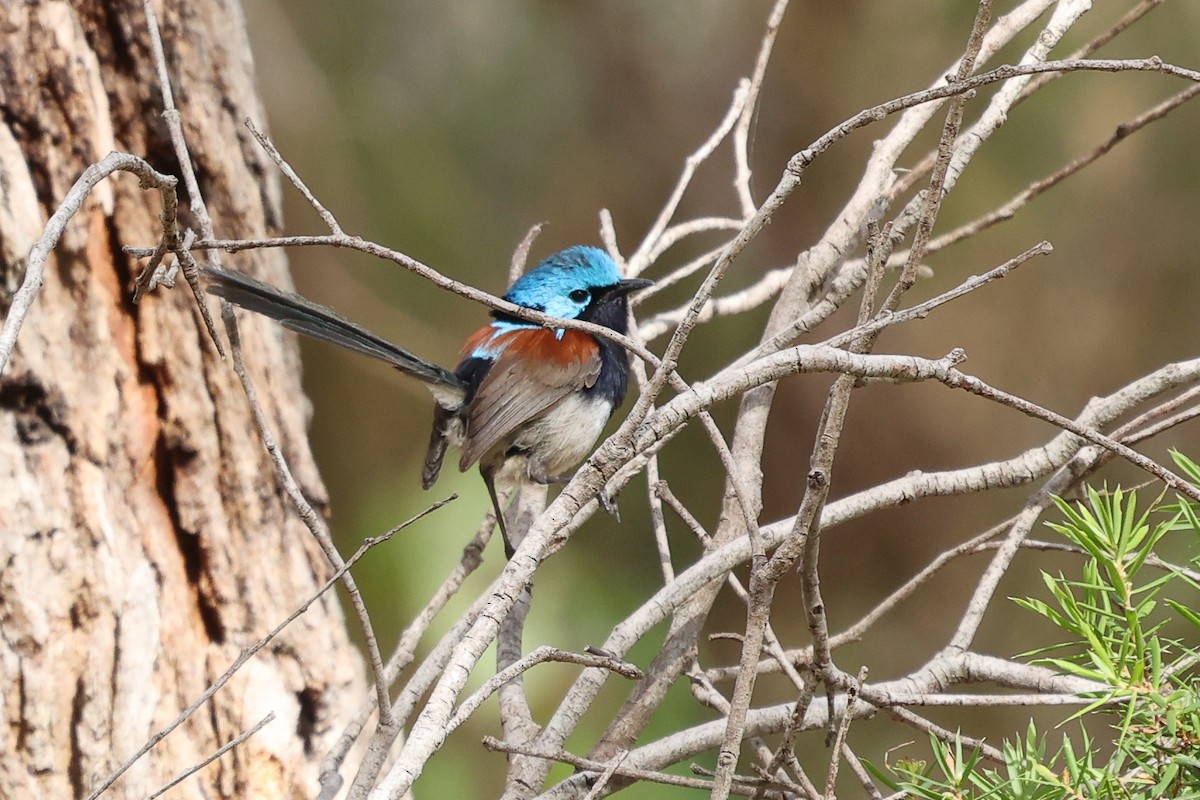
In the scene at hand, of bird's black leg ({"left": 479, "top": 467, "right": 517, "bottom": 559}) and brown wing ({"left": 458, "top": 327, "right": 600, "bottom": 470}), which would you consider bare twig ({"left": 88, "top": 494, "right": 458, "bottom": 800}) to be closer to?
bird's black leg ({"left": 479, "top": 467, "right": 517, "bottom": 559})

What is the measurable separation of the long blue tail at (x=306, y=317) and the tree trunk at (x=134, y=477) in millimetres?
208

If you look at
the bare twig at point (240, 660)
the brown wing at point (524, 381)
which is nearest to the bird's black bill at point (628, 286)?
the brown wing at point (524, 381)

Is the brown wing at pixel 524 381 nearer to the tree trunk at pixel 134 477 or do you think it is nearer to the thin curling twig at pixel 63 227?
the tree trunk at pixel 134 477

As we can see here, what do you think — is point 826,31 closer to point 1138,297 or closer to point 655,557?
point 1138,297

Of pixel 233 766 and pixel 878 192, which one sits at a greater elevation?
pixel 878 192

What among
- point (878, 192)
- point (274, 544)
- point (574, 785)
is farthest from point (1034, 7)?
point (274, 544)

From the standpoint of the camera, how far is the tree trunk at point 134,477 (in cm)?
232

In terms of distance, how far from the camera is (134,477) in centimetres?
260

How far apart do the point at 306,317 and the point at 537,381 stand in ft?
3.63

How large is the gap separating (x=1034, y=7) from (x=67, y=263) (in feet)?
7.33

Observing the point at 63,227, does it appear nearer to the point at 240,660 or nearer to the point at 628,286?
the point at 240,660

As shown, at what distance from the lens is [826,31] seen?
6.60 metres

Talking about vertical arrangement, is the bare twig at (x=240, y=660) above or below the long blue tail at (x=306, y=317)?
below

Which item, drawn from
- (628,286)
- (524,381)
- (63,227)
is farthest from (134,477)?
(628,286)
